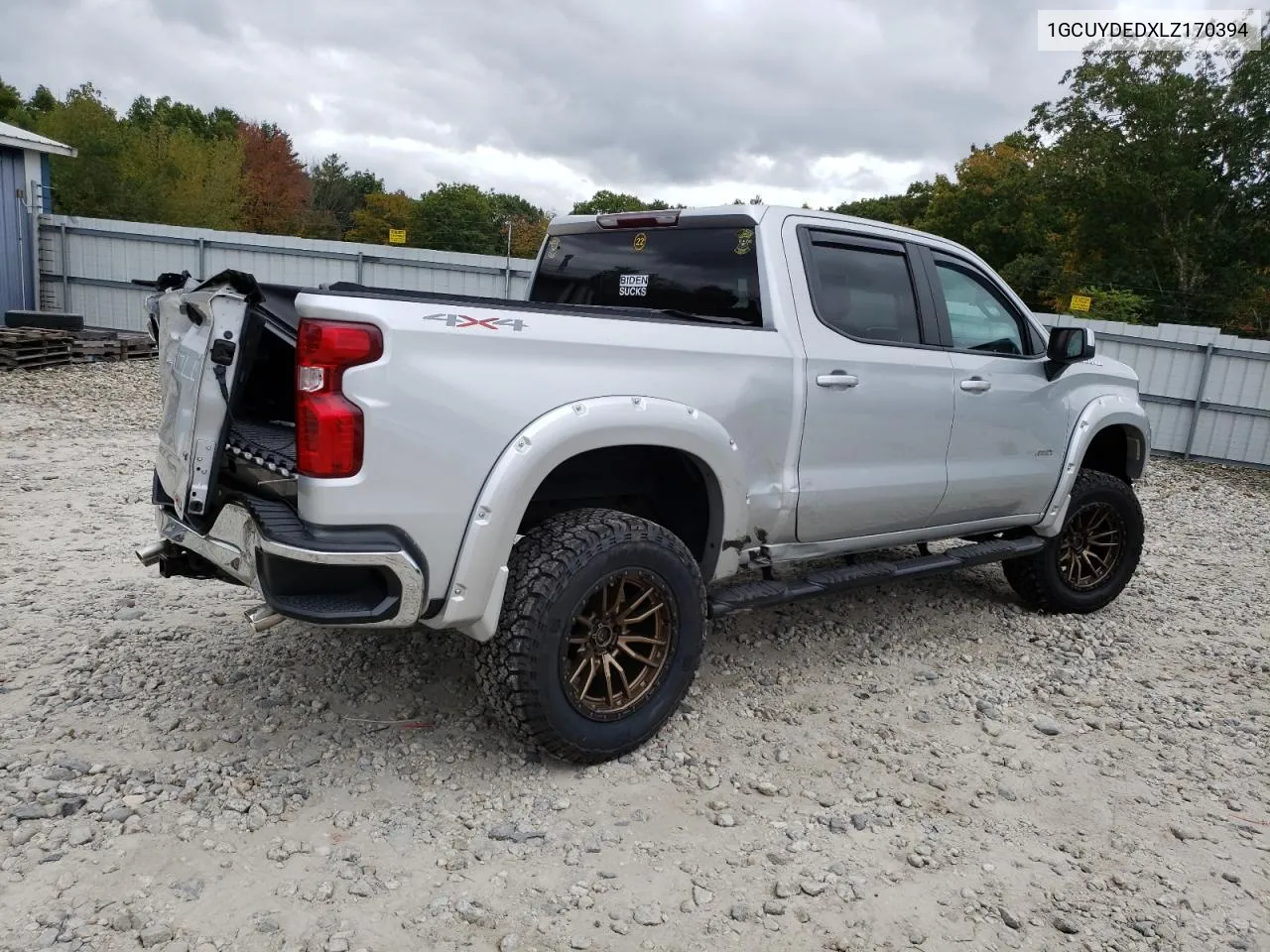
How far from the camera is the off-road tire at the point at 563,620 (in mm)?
3033

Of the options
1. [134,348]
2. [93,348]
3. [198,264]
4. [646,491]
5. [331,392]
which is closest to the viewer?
[331,392]

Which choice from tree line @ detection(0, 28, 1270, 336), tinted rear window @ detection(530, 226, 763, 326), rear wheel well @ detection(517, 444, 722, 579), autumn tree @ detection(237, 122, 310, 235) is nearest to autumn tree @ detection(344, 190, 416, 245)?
autumn tree @ detection(237, 122, 310, 235)

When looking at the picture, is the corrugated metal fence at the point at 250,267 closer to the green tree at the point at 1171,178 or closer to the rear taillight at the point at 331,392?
the rear taillight at the point at 331,392

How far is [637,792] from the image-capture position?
325 centimetres

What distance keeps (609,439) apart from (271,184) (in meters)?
45.3

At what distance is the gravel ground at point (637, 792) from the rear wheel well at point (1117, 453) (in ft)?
3.29

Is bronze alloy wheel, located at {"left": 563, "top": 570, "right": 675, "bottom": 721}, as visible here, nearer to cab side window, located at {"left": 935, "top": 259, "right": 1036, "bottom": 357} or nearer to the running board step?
the running board step

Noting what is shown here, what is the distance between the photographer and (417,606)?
9.22ft

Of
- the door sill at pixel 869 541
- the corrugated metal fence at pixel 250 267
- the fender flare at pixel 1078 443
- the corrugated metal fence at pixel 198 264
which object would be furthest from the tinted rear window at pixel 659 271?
the corrugated metal fence at pixel 198 264

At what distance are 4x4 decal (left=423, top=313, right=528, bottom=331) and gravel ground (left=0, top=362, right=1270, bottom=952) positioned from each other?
5.07 ft

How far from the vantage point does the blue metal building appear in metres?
14.5

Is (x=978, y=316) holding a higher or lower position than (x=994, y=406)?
higher

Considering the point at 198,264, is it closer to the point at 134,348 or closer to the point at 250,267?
the point at 250,267

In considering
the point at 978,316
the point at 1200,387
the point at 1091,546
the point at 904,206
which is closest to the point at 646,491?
the point at 978,316
